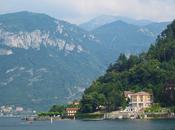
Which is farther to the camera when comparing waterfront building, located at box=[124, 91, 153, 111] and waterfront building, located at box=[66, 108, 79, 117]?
Result: waterfront building, located at box=[66, 108, 79, 117]

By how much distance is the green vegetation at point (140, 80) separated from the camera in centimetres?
16200

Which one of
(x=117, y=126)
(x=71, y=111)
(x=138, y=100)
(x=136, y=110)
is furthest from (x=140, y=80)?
(x=117, y=126)

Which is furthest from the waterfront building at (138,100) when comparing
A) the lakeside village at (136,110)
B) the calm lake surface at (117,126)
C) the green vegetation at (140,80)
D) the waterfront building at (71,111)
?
the waterfront building at (71,111)

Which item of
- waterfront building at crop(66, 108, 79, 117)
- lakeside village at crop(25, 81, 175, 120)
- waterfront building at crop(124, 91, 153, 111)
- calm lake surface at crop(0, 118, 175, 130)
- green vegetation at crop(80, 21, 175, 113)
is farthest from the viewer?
waterfront building at crop(66, 108, 79, 117)

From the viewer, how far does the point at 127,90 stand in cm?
17250

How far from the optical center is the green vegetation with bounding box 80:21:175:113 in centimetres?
16200

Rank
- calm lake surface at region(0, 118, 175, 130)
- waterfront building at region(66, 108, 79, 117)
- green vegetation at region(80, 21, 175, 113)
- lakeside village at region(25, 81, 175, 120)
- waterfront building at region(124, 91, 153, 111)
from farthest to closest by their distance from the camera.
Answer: waterfront building at region(66, 108, 79, 117)
green vegetation at region(80, 21, 175, 113)
waterfront building at region(124, 91, 153, 111)
lakeside village at region(25, 81, 175, 120)
calm lake surface at region(0, 118, 175, 130)

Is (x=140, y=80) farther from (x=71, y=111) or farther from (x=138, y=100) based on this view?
(x=71, y=111)

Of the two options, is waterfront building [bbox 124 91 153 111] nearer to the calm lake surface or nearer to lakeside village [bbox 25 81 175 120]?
lakeside village [bbox 25 81 175 120]

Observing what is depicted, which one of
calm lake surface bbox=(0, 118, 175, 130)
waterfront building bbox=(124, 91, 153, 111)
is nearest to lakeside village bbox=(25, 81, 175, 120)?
waterfront building bbox=(124, 91, 153, 111)

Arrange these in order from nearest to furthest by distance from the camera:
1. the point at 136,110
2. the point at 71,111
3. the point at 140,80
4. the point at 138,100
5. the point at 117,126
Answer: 1. the point at 117,126
2. the point at 136,110
3. the point at 138,100
4. the point at 140,80
5. the point at 71,111

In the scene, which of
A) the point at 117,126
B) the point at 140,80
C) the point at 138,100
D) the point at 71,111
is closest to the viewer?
the point at 117,126

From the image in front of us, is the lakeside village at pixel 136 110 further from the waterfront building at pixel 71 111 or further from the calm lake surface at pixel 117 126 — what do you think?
the calm lake surface at pixel 117 126

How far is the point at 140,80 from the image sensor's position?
171 m
